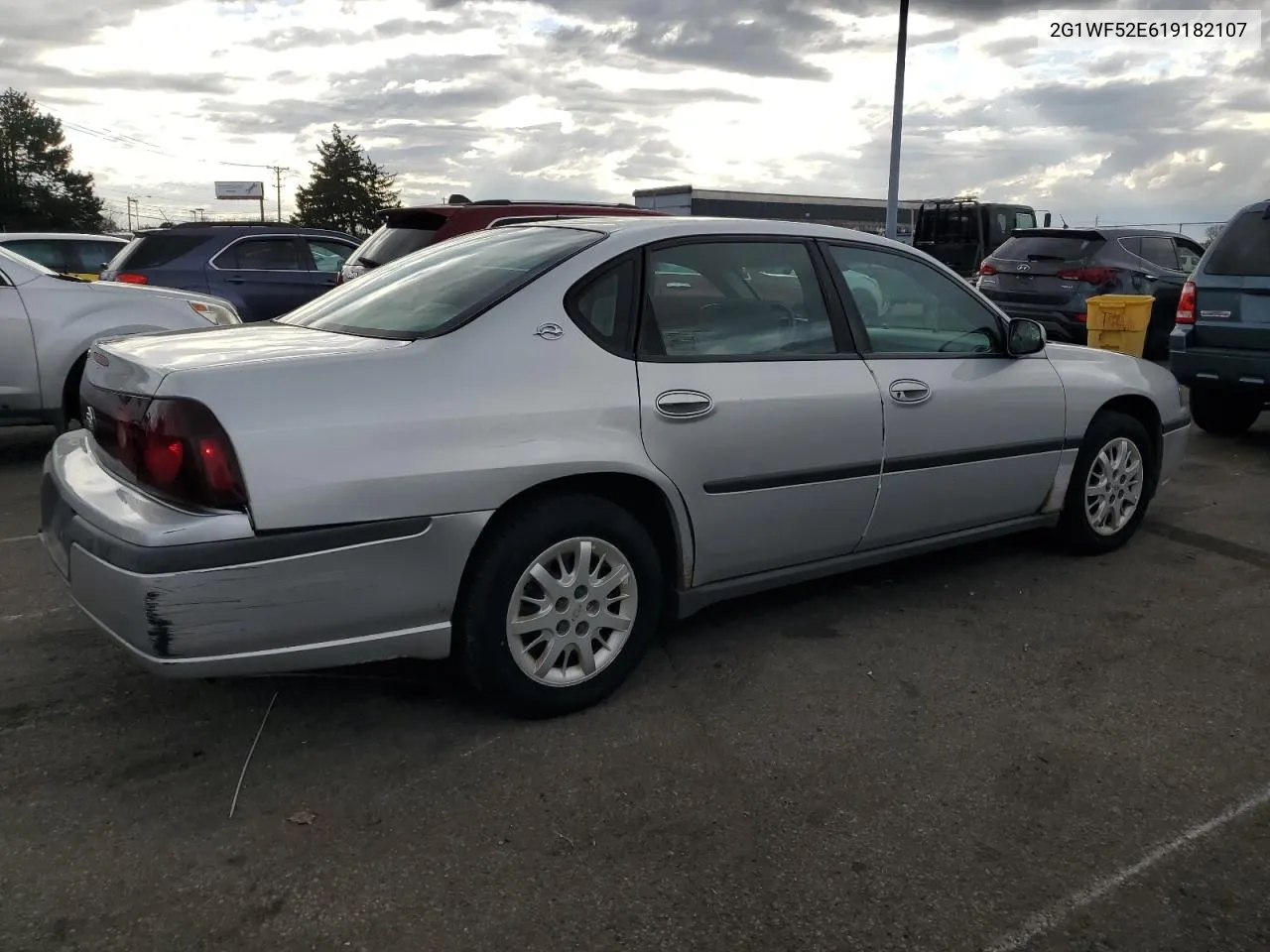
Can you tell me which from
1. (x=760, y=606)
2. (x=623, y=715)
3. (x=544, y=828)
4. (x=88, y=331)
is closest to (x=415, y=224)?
(x=88, y=331)

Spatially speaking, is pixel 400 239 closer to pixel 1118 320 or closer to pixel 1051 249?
pixel 1118 320

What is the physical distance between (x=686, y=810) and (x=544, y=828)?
386 millimetres

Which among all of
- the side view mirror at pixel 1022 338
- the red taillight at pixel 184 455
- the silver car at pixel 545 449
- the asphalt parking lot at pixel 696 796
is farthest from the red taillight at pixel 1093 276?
the red taillight at pixel 184 455

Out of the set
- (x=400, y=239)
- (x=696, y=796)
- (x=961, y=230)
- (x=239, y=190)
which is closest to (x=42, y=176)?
(x=239, y=190)

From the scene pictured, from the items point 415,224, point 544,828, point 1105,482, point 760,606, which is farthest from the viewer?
point 415,224

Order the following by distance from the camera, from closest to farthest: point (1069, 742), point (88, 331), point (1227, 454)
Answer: point (1069, 742) < point (88, 331) < point (1227, 454)

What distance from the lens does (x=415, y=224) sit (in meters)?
8.39

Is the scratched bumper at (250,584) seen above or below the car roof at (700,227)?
below

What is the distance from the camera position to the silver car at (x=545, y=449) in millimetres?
2771

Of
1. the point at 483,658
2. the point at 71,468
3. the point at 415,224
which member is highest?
the point at 415,224

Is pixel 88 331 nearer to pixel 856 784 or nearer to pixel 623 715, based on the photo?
pixel 623 715

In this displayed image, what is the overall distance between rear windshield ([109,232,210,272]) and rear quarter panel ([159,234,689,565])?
26.8 ft

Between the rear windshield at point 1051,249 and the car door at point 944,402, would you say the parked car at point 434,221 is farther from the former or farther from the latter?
the rear windshield at point 1051,249

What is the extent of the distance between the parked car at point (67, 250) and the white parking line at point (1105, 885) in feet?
39.0
